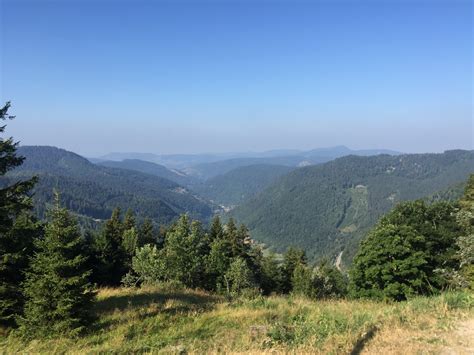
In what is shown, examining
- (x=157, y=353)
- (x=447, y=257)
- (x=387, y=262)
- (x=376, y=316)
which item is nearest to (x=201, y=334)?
(x=157, y=353)

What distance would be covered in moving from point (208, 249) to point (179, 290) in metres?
34.4

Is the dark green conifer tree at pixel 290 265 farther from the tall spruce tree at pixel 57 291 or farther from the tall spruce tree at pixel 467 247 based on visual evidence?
the tall spruce tree at pixel 57 291

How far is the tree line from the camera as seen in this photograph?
11711mm

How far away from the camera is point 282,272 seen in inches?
2338

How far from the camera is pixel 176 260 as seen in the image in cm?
4050

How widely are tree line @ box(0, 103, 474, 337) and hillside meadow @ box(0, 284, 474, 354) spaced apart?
1454mm

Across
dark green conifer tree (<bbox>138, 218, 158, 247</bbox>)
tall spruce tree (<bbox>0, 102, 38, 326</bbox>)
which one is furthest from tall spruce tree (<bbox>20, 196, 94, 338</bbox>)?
dark green conifer tree (<bbox>138, 218, 158, 247</bbox>)

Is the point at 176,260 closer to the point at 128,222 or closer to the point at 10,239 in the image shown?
the point at 128,222

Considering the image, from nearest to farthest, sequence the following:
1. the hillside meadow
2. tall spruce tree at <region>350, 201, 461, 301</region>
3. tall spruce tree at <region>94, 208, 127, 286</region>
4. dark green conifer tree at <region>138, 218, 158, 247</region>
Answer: the hillside meadow < tall spruce tree at <region>350, 201, 461, 301</region> < tall spruce tree at <region>94, 208, 127, 286</region> < dark green conifer tree at <region>138, 218, 158, 247</region>

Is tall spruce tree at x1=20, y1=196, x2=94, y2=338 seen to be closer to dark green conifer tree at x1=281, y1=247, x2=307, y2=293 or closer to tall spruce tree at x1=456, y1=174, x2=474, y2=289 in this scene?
tall spruce tree at x1=456, y1=174, x2=474, y2=289

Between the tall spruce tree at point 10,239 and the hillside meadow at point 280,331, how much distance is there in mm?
2986

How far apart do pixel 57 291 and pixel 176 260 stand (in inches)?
1163

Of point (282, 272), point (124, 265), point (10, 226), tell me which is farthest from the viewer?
point (282, 272)

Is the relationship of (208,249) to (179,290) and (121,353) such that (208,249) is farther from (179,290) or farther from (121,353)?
(121,353)
